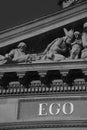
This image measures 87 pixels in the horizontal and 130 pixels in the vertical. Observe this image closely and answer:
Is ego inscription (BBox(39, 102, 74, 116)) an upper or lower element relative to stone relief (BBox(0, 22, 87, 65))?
lower

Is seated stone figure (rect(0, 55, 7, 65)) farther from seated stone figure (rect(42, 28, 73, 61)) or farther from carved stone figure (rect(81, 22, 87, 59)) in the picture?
carved stone figure (rect(81, 22, 87, 59))

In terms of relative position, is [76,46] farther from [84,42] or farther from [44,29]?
[44,29]

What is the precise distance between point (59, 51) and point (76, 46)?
1.67 feet

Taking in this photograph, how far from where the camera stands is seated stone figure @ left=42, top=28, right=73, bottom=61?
16.9 meters

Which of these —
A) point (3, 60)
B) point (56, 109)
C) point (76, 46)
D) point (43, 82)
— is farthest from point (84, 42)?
point (3, 60)

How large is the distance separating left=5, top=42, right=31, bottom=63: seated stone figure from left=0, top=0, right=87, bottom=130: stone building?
100 mm

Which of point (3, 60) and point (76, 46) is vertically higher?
point (76, 46)

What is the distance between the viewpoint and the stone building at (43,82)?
1617cm

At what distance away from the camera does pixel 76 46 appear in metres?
16.9

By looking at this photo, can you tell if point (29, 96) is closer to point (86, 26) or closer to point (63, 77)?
point (63, 77)

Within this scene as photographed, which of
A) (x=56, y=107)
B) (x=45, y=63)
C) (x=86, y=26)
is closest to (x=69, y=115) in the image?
(x=56, y=107)

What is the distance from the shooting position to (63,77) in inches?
649

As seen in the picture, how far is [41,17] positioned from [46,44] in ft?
2.64

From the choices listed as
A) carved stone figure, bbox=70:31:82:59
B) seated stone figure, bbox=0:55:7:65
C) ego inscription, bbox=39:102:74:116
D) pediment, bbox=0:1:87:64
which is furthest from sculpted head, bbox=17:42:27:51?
ego inscription, bbox=39:102:74:116
